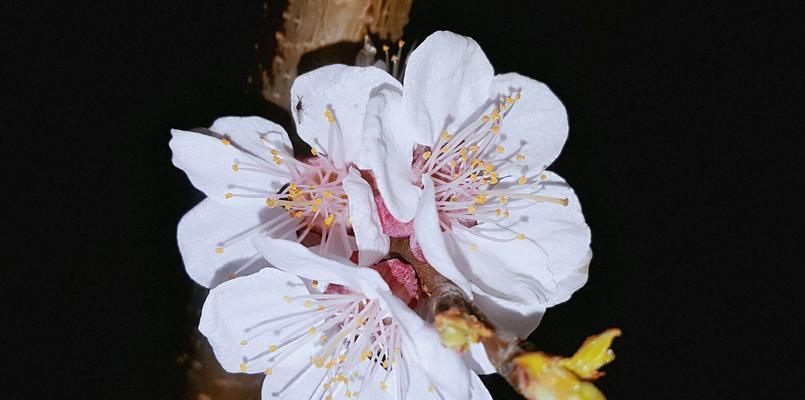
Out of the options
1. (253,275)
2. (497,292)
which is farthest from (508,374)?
(253,275)

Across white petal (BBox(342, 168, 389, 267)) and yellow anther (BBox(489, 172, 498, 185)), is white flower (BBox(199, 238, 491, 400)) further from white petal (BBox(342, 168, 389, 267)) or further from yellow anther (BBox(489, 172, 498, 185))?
yellow anther (BBox(489, 172, 498, 185))

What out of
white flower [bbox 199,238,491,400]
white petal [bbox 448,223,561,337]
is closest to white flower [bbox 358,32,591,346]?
white petal [bbox 448,223,561,337]

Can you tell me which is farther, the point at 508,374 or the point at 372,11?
the point at 372,11

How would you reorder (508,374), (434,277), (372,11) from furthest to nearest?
(372,11) < (434,277) < (508,374)

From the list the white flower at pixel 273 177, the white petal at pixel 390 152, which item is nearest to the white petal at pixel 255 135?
the white flower at pixel 273 177

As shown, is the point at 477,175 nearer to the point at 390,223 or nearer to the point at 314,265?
the point at 390,223

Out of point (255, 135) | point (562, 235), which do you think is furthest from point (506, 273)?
point (255, 135)

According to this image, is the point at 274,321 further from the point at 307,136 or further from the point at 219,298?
the point at 307,136

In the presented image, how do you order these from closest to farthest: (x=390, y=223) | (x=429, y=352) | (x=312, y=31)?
(x=429, y=352)
(x=390, y=223)
(x=312, y=31)
